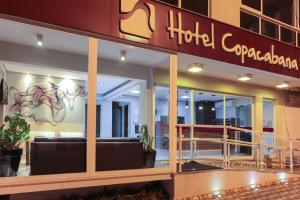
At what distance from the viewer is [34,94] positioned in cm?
761

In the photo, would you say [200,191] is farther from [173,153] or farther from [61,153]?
[61,153]

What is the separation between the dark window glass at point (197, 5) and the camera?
278 inches

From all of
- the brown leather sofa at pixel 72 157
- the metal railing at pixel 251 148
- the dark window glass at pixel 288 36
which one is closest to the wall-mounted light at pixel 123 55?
the metal railing at pixel 251 148

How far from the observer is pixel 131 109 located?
9.43m

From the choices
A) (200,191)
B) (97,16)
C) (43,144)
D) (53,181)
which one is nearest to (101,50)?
(97,16)

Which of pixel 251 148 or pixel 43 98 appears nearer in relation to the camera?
pixel 43 98

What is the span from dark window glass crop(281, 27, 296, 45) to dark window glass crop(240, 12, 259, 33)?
1.37m

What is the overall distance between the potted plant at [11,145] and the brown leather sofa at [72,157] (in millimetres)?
284

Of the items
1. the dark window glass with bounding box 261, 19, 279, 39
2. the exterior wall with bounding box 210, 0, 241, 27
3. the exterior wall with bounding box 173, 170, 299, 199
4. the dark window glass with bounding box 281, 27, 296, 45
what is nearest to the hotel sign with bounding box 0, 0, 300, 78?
the exterior wall with bounding box 210, 0, 241, 27

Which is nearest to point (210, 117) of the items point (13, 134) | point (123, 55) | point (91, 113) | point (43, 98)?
point (123, 55)

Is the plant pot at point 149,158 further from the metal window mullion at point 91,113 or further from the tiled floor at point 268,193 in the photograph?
the metal window mullion at point 91,113

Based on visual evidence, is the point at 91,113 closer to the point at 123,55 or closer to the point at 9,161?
the point at 9,161

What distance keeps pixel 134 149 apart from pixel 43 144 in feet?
5.18

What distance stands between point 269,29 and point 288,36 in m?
1.04
